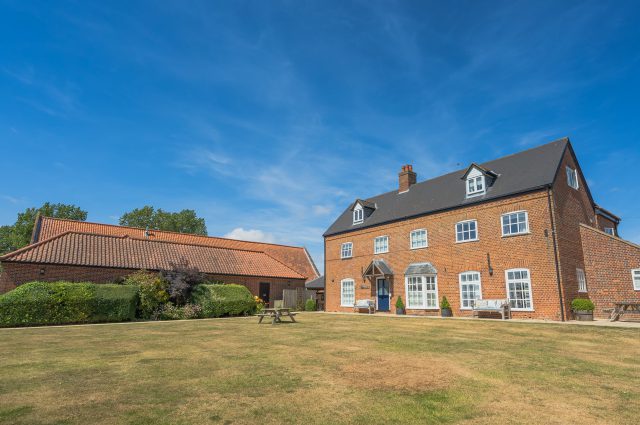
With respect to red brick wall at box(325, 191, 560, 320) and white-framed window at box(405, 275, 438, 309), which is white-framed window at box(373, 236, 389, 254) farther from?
white-framed window at box(405, 275, 438, 309)

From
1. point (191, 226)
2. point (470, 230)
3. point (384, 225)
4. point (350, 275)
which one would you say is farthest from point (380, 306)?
point (191, 226)

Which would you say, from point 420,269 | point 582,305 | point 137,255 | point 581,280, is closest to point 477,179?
point 420,269

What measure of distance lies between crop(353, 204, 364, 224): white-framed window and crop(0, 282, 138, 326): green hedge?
55.3 feet

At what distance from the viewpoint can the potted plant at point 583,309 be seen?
16.9m

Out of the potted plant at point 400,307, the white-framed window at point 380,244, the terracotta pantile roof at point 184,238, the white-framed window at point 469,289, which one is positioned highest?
the terracotta pantile roof at point 184,238

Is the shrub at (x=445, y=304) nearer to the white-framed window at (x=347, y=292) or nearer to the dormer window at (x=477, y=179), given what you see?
the dormer window at (x=477, y=179)

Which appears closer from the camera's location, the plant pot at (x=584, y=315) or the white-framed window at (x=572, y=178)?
the plant pot at (x=584, y=315)

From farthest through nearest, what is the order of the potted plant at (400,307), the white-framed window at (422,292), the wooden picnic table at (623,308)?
the potted plant at (400,307)
the white-framed window at (422,292)
the wooden picnic table at (623,308)

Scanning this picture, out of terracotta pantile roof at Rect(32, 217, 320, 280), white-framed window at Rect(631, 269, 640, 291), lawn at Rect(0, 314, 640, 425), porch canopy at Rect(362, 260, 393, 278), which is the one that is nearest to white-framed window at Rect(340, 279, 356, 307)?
porch canopy at Rect(362, 260, 393, 278)

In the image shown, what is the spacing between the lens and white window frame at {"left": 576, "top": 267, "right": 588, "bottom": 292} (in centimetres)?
1916

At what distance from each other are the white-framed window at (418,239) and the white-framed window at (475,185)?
3.84 metres

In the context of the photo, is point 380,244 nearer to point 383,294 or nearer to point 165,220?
point 383,294

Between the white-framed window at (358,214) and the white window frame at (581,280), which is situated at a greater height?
the white-framed window at (358,214)

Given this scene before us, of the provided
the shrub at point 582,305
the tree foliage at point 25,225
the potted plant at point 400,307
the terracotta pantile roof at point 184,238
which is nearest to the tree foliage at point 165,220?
the tree foliage at point 25,225
